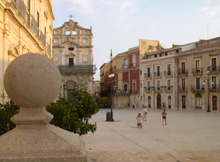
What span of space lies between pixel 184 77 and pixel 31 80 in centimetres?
3823

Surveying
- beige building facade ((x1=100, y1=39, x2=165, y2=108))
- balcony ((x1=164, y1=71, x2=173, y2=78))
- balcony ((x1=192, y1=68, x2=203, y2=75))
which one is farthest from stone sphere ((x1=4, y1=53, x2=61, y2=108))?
beige building facade ((x1=100, y1=39, x2=165, y2=108))

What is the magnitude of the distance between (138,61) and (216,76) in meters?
15.8

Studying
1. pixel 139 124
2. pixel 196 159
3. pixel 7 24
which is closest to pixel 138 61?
pixel 139 124

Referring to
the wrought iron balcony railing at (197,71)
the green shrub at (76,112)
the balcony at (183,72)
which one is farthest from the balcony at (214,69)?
the green shrub at (76,112)

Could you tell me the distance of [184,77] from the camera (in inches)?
1533

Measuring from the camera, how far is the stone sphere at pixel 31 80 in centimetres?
305

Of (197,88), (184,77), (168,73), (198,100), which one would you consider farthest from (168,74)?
(198,100)

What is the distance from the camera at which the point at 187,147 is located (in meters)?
8.55

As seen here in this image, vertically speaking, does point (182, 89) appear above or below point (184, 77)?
below

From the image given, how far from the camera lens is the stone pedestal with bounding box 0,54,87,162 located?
2893mm

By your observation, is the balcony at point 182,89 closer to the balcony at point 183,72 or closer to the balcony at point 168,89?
the balcony at point 168,89

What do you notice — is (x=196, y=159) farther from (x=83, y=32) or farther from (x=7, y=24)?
(x=83, y=32)

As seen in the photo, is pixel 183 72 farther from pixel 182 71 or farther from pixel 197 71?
pixel 197 71

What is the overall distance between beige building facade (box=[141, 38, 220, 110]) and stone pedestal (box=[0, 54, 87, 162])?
31.7 meters
